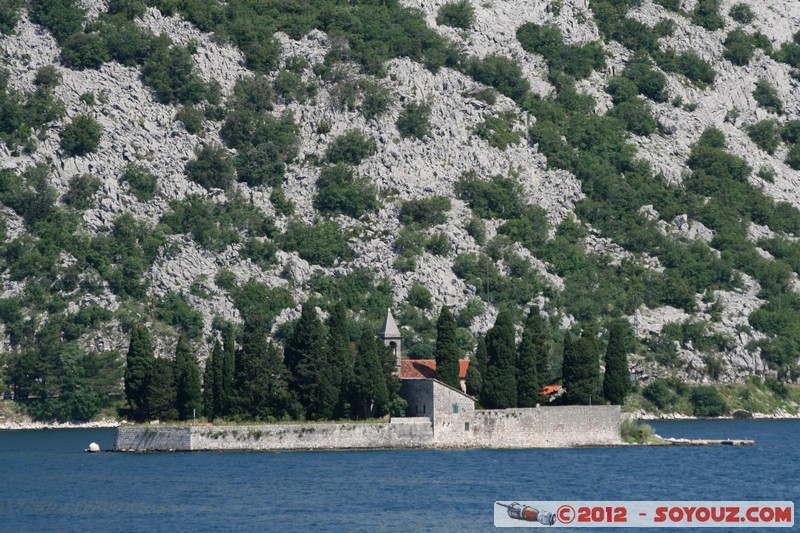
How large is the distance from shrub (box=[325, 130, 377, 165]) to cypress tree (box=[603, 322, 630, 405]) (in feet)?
172

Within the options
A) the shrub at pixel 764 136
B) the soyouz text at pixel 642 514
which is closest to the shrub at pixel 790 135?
the shrub at pixel 764 136

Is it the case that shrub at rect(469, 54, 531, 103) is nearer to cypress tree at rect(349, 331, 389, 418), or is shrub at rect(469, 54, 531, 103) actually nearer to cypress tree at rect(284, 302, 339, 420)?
cypress tree at rect(284, 302, 339, 420)

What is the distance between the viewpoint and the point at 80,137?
150 m

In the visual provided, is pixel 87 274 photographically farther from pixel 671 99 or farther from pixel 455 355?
pixel 671 99

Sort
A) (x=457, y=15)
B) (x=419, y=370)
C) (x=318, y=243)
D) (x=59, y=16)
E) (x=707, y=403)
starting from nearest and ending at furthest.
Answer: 1. (x=419, y=370)
2. (x=707, y=403)
3. (x=318, y=243)
4. (x=59, y=16)
5. (x=457, y=15)

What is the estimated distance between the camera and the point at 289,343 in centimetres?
10150

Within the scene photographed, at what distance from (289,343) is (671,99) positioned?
85.7m

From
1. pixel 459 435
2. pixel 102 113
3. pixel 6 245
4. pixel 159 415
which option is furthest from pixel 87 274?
pixel 459 435

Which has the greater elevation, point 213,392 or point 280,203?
point 280,203

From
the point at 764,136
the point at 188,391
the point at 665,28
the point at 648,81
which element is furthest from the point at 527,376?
the point at 665,28

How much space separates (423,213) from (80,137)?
3060 centimetres

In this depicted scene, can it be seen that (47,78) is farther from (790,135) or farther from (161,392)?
(790,135)

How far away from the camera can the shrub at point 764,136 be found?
176m

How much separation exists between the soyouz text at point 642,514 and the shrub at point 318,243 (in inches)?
2841
